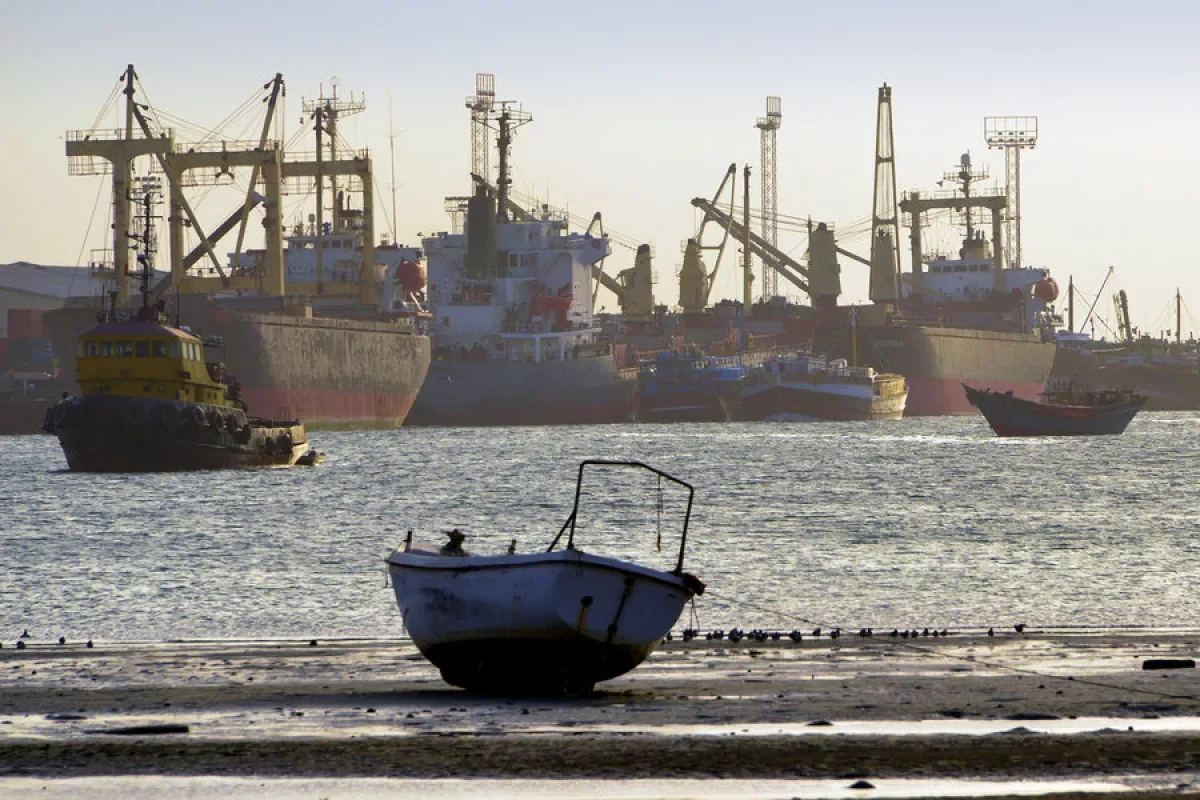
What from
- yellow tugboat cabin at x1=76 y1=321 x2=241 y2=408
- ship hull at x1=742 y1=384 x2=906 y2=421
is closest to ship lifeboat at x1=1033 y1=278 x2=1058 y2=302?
ship hull at x1=742 y1=384 x2=906 y2=421

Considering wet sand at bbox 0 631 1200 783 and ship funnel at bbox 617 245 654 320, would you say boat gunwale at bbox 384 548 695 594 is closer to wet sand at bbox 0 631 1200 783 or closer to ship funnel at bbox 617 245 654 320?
wet sand at bbox 0 631 1200 783

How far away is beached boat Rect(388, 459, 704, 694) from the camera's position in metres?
17.2

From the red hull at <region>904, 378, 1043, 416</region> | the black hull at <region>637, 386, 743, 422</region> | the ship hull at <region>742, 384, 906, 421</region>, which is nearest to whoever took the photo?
the black hull at <region>637, 386, 743, 422</region>

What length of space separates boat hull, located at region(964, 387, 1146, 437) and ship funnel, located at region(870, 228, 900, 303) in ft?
228

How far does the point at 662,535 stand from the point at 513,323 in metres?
99.8

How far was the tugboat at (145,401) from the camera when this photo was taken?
66000 mm

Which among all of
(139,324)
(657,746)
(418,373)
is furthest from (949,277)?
(657,746)

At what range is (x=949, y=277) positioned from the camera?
18938 cm

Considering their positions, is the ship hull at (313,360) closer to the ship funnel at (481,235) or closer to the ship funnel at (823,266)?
the ship funnel at (481,235)

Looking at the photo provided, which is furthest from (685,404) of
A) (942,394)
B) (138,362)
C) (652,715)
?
(652,715)

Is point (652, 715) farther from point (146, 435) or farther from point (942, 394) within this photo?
point (942, 394)

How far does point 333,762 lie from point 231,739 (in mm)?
1425

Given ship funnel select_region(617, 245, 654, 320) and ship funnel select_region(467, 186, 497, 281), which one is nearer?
ship funnel select_region(467, 186, 497, 281)

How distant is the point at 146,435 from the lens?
218ft
